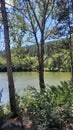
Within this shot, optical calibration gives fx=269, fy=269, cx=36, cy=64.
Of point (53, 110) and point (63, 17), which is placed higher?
point (63, 17)

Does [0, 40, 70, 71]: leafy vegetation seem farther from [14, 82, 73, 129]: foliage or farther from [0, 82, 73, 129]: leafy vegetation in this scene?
[14, 82, 73, 129]: foliage

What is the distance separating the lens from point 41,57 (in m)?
12.1

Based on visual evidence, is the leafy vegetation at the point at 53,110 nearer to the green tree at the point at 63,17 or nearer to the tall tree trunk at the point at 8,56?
the tall tree trunk at the point at 8,56

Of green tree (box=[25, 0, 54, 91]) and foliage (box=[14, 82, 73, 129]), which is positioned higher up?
green tree (box=[25, 0, 54, 91])

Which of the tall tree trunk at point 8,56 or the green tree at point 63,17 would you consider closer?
the tall tree trunk at point 8,56

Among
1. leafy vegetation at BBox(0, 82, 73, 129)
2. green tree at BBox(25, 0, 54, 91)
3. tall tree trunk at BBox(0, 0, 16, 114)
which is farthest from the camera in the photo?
green tree at BBox(25, 0, 54, 91)

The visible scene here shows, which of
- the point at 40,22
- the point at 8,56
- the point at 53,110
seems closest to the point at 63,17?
the point at 40,22

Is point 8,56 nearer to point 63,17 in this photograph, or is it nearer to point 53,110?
point 53,110

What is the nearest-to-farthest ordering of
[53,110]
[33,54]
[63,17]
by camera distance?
[53,110] < [63,17] < [33,54]

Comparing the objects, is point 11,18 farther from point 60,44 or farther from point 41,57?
point 60,44

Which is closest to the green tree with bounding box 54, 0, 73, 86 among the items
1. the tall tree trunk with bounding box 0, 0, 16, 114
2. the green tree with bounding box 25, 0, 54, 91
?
the green tree with bounding box 25, 0, 54, 91

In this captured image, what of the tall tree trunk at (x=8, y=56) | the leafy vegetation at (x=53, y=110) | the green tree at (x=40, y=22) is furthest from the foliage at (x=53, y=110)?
the green tree at (x=40, y=22)

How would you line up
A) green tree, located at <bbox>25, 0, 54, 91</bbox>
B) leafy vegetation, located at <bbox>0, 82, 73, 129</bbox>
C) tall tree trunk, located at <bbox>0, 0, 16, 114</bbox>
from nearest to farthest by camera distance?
leafy vegetation, located at <bbox>0, 82, 73, 129</bbox> → tall tree trunk, located at <bbox>0, 0, 16, 114</bbox> → green tree, located at <bbox>25, 0, 54, 91</bbox>

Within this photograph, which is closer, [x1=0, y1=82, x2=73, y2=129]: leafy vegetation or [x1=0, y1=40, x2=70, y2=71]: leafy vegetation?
[x1=0, y1=82, x2=73, y2=129]: leafy vegetation
